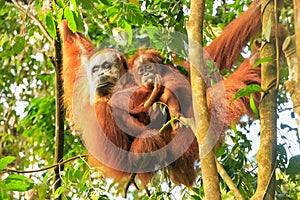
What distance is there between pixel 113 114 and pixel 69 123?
2.72 feet

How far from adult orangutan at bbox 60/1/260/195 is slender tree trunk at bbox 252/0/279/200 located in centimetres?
157

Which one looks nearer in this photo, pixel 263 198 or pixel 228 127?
pixel 263 198

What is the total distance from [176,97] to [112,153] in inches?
28.4

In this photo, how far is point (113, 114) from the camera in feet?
14.9

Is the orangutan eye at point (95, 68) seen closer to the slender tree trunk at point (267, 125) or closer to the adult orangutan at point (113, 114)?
the adult orangutan at point (113, 114)

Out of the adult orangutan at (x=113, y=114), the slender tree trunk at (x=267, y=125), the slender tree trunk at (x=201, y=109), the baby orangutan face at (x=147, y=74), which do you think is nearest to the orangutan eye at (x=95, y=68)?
the adult orangutan at (x=113, y=114)

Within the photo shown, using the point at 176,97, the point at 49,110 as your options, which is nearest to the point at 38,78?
the point at 49,110

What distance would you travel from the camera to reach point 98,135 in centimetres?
460

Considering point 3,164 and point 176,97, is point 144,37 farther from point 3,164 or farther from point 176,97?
point 3,164

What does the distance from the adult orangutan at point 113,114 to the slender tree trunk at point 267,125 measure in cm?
157

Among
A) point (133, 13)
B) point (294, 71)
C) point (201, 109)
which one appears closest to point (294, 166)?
point (201, 109)

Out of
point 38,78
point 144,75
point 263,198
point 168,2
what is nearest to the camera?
point 263,198

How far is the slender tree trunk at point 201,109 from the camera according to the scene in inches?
93.6

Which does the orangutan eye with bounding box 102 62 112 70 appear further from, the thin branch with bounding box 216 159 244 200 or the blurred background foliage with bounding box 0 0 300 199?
the thin branch with bounding box 216 159 244 200
